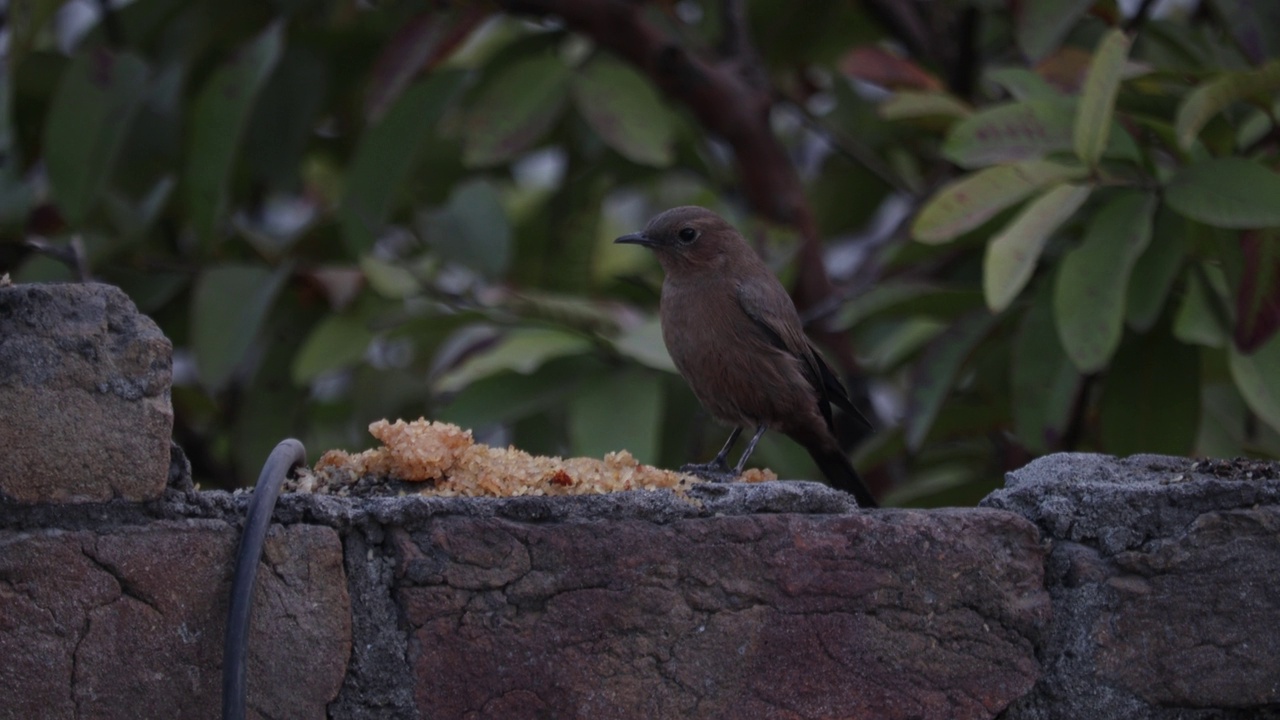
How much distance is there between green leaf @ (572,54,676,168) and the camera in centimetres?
438

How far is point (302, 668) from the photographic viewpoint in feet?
6.27

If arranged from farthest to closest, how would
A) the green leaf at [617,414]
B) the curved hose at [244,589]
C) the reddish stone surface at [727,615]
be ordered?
the green leaf at [617,414] → the reddish stone surface at [727,615] → the curved hose at [244,589]

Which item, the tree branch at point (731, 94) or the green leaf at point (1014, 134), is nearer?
the green leaf at point (1014, 134)

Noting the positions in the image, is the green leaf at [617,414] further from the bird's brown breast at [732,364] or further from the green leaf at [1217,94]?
the green leaf at [1217,94]

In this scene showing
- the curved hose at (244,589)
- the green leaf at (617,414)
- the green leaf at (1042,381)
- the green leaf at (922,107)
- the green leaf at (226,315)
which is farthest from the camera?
the green leaf at (226,315)

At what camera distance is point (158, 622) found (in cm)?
187

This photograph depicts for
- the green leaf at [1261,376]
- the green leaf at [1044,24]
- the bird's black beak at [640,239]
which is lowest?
the green leaf at [1261,376]

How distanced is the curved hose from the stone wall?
0.23 ft

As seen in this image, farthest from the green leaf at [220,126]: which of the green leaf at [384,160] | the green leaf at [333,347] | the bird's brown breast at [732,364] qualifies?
the bird's brown breast at [732,364]

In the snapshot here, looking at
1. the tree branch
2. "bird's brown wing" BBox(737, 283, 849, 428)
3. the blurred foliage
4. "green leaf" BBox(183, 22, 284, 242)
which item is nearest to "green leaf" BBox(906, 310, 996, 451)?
the blurred foliage

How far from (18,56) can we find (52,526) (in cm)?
301

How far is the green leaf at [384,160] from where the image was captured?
4.42m

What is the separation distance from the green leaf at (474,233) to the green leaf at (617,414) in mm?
761

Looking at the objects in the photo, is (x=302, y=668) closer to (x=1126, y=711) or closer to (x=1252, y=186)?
(x=1126, y=711)
